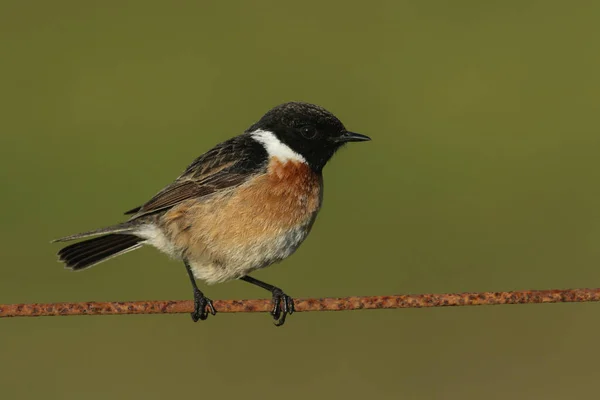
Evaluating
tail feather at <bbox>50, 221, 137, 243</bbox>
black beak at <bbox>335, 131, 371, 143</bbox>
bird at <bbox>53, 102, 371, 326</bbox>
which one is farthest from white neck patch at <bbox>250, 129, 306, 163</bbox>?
tail feather at <bbox>50, 221, 137, 243</bbox>

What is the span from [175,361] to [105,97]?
5.39m

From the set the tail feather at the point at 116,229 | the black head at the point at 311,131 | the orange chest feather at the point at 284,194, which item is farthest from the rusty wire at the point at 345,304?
the black head at the point at 311,131

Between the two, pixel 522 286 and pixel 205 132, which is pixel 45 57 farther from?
pixel 522 286

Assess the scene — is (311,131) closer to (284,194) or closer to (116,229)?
(284,194)

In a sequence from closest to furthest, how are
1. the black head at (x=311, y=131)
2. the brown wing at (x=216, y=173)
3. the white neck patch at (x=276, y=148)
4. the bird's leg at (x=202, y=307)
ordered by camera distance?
1. the bird's leg at (x=202, y=307)
2. the brown wing at (x=216, y=173)
3. the white neck patch at (x=276, y=148)
4. the black head at (x=311, y=131)

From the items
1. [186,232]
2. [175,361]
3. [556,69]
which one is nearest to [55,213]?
[175,361]

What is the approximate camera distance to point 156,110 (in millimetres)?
12109

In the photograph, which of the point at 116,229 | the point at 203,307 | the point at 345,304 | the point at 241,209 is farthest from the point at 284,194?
the point at 345,304

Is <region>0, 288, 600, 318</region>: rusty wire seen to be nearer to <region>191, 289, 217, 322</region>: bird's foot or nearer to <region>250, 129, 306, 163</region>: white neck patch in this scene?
<region>191, 289, 217, 322</region>: bird's foot

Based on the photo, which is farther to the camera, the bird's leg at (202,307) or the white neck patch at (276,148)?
the white neck patch at (276,148)

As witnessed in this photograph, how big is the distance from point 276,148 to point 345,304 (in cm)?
217

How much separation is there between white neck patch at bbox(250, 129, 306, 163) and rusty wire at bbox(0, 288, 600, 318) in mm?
1891

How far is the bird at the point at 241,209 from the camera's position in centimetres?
559

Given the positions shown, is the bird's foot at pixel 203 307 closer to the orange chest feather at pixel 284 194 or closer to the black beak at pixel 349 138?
the orange chest feather at pixel 284 194
